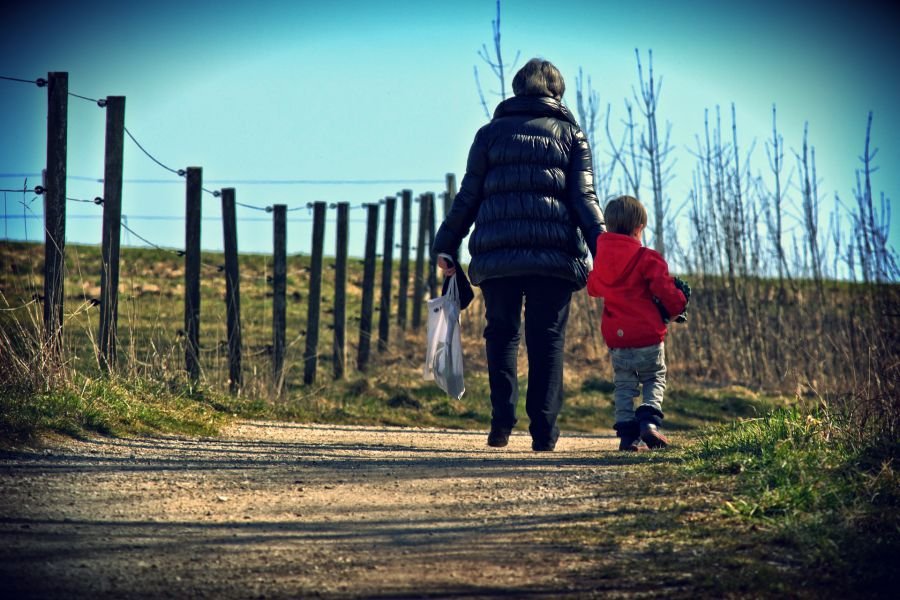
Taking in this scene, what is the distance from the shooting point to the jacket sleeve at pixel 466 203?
6734 mm

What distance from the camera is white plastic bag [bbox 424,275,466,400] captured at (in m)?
7.27

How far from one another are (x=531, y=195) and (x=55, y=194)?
3405 millimetres

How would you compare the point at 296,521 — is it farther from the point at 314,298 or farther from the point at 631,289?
the point at 314,298

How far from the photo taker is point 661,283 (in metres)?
6.45

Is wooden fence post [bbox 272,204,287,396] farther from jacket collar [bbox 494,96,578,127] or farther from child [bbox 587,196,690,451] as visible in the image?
child [bbox 587,196,690,451]

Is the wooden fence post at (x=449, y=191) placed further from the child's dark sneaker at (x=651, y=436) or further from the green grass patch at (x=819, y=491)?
the green grass patch at (x=819, y=491)

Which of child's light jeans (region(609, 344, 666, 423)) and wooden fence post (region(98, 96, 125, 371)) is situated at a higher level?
wooden fence post (region(98, 96, 125, 371))

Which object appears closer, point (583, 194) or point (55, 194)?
point (583, 194)

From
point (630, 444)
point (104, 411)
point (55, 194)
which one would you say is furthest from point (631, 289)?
point (55, 194)

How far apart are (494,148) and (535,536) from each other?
3051mm

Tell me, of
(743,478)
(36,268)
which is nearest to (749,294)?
(743,478)

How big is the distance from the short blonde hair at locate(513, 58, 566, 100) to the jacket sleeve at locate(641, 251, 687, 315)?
1.16 m

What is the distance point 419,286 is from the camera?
17797 mm

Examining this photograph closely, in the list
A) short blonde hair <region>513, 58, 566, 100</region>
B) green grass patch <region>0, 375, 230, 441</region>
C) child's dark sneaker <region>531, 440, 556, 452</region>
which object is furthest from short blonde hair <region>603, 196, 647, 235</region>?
green grass patch <region>0, 375, 230, 441</region>
